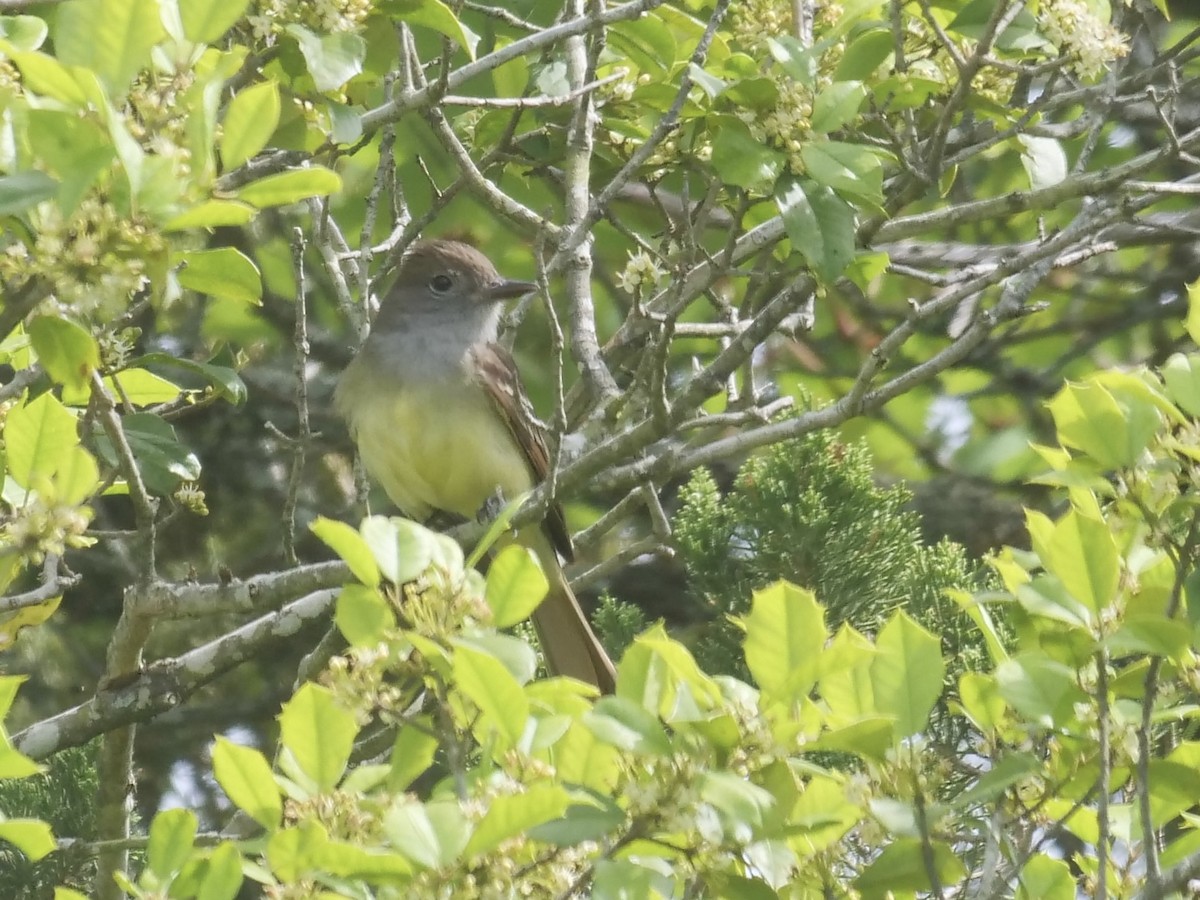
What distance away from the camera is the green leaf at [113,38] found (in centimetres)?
221

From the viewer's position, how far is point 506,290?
5.85 meters

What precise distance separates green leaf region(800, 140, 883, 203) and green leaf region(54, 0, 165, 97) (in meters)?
1.62

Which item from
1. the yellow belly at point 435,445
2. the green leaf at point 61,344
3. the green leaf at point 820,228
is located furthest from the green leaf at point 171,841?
the yellow belly at point 435,445

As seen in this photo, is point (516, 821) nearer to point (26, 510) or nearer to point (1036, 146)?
point (26, 510)

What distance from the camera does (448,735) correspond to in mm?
2275

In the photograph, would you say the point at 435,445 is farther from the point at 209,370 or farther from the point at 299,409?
the point at 209,370

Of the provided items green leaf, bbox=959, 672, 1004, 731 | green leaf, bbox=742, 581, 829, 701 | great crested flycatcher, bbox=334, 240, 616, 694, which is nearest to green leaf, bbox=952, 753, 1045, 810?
green leaf, bbox=959, 672, 1004, 731

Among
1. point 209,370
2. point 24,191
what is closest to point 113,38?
point 24,191

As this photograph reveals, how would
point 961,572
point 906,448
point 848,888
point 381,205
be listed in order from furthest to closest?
point 906,448, point 381,205, point 961,572, point 848,888

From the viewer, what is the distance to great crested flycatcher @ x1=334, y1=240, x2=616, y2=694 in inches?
217

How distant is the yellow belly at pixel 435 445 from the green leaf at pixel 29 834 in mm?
3361

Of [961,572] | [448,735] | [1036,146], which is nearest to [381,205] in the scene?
[1036,146]

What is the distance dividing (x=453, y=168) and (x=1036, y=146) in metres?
2.19

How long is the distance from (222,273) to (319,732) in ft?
2.76
